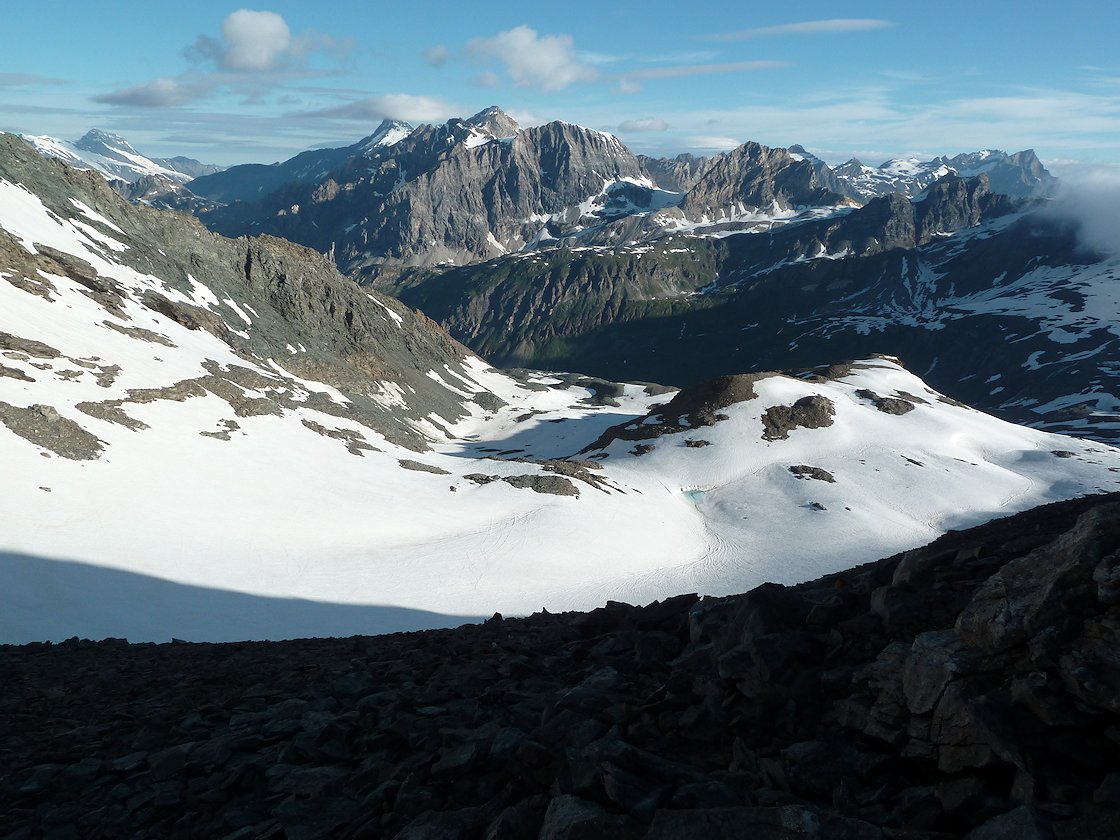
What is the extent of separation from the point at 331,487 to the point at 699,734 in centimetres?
4465

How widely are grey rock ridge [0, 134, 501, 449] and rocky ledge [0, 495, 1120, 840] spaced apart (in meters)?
41.5

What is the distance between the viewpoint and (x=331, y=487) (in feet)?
167

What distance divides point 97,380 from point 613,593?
1582 inches

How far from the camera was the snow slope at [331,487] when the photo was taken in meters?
34.1

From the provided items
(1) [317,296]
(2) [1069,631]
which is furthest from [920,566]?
(1) [317,296]

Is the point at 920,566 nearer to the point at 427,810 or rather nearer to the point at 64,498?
the point at 427,810

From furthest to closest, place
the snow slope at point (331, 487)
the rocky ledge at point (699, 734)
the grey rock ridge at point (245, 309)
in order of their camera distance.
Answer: the grey rock ridge at point (245, 309), the snow slope at point (331, 487), the rocky ledge at point (699, 734)

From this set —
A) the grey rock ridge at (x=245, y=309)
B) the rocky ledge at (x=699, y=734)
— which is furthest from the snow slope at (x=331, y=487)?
the rocky ledge at (x=699, y=734)

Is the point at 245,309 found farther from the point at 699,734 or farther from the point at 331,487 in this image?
the point at 699,734

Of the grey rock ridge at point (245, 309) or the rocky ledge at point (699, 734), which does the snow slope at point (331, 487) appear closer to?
the grey rock ridge at point (245, 309)

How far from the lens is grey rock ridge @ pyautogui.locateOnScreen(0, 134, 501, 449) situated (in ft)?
211

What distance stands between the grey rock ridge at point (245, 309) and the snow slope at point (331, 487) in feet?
2.34

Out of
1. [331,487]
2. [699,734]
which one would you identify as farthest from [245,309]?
[699,734]

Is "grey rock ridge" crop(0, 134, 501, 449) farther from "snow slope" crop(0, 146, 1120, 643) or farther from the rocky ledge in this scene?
the rocky ledge
